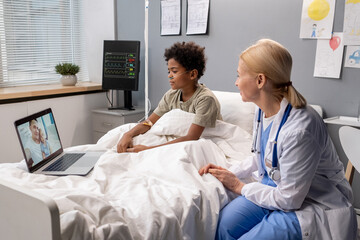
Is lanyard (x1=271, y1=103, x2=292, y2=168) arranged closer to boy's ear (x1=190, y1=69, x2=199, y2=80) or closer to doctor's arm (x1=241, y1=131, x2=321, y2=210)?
doctor's arm (x1=241, y1=131, x2=321, y2=210)

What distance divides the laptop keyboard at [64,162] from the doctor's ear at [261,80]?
0.93 m

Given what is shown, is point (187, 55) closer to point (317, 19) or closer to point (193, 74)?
point (193, 74)

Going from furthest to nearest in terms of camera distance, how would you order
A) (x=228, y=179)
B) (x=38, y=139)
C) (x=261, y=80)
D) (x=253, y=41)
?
1. (x=253, y=41)
2. (x=38, y=139)
3. (x=228, y=179)
4. (x=261, y=80)

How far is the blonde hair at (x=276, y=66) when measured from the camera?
1.27 metres

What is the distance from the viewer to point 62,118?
10.5 ft

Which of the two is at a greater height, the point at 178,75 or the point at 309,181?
the point at 178,75

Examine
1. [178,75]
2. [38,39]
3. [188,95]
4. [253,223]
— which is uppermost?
[38,39]

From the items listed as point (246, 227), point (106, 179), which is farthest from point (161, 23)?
point (246, 227)

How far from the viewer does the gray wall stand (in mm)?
2305

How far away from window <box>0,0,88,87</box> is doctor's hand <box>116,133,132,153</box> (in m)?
1.72

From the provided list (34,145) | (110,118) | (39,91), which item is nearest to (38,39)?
(39,91)

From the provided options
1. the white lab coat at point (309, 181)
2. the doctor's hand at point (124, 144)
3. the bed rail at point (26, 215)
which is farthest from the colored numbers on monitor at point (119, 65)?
the bed rail at point (26, 215)

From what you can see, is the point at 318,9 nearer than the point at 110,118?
Yes

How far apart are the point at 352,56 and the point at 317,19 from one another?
340 millimetres
